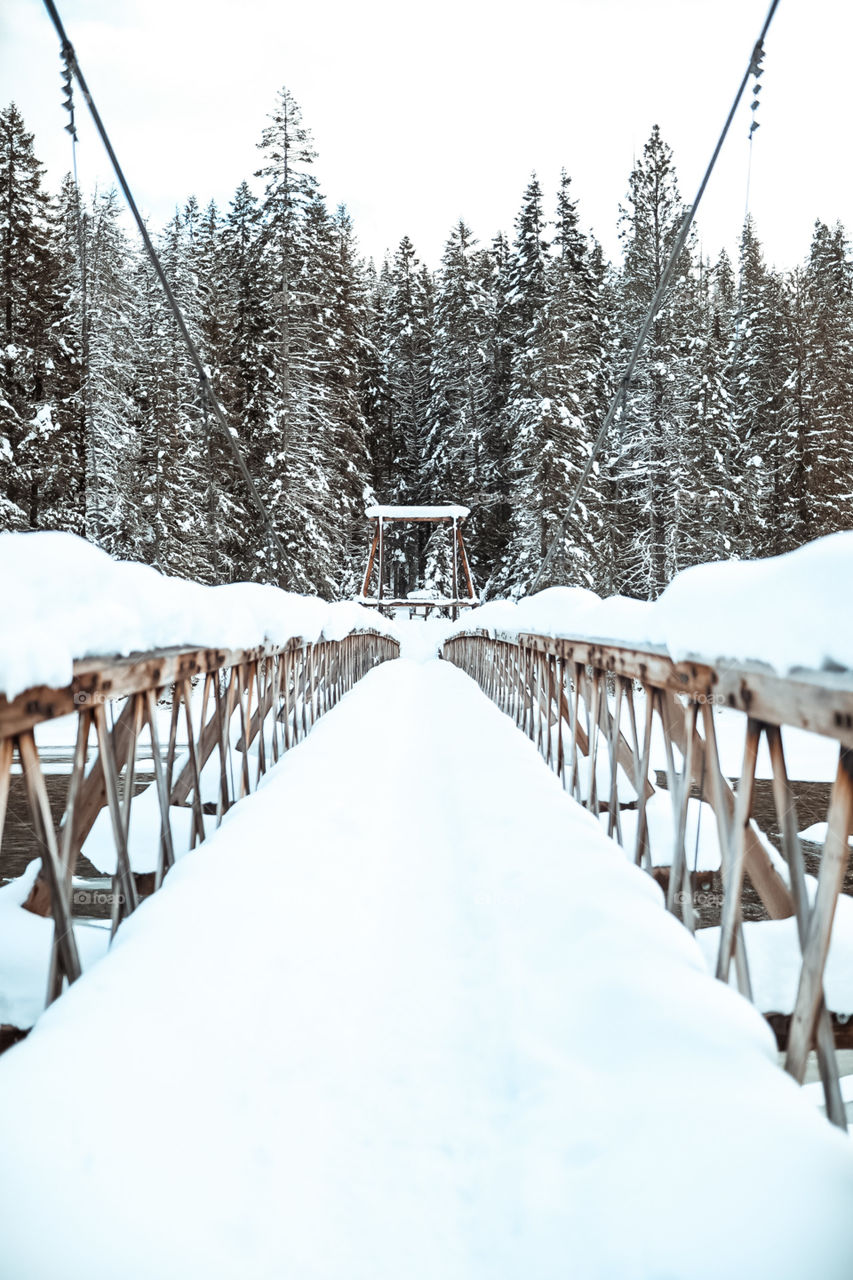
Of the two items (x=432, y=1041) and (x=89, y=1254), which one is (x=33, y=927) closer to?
(x=432, y=1041)

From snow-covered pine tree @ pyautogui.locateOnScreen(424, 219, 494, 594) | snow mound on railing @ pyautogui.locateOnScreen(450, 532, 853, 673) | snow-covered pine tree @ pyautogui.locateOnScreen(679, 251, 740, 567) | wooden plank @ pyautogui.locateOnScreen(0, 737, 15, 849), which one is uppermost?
Result: snow-covered pine tree @ pyautogui.locateOnScreen(424, 219, 494, 594)

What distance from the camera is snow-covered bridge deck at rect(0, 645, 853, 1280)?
1.31 m

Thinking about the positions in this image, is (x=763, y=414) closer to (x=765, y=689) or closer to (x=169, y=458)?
(x=169, y=458)

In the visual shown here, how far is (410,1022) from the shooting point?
2242 mm

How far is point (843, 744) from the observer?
145 cm

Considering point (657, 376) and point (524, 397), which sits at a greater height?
Result: point (524, 397)

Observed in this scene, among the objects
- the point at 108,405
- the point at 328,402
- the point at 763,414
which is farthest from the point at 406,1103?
the point at 763,414

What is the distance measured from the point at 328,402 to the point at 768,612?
82.0ft

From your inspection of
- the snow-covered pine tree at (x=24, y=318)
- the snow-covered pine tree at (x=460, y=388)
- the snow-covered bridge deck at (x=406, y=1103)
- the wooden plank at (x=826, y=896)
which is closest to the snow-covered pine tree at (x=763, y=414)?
the snow-covered pine tree at (x=460, y=388)

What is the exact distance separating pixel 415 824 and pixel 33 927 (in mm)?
2090

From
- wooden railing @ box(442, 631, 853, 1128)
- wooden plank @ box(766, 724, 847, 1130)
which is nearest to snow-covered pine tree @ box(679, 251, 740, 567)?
wooden railing @ box(442, 631, 853, 1128)

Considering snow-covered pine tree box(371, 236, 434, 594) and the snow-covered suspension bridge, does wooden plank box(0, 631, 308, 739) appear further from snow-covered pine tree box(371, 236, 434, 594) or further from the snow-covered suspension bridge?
snow-covered pine tree box(371, 236, 434, 594)

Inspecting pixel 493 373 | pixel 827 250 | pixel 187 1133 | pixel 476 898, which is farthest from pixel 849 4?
pixel 827 250

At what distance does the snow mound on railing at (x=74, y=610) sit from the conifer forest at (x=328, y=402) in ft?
49.7
